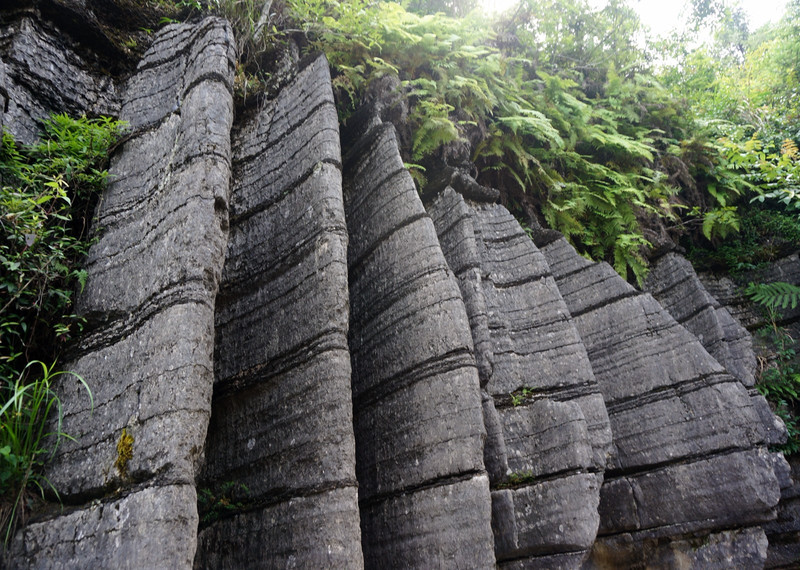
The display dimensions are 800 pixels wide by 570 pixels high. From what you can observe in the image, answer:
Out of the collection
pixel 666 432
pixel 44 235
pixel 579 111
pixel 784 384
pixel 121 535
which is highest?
pixel 579 111

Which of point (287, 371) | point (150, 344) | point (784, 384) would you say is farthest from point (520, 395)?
point (784, 384)

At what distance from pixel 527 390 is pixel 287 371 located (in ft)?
5.91

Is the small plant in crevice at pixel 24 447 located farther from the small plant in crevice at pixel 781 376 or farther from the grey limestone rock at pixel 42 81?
the small plant in crevice at pixel 781 376

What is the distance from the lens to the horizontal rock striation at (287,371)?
2.47 m

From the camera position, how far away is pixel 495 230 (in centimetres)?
476

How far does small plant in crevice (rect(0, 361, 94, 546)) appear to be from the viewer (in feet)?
6.82

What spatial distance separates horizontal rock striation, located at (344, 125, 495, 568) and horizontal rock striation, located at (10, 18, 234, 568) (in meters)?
1.12

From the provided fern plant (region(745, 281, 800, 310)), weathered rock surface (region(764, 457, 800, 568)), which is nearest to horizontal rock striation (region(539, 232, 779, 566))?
weathered rock surface (region(764, 457, 800, 568))

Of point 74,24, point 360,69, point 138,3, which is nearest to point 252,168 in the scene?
point 360,69

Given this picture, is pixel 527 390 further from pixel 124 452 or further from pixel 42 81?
pixel 42 81

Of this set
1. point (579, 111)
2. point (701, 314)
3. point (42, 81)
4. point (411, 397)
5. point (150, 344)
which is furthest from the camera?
point (579, 111)

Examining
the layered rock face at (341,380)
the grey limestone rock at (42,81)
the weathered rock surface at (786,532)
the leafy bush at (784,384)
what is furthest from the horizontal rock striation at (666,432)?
the grey limestone rock at (42,81)

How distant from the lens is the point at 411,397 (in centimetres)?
307

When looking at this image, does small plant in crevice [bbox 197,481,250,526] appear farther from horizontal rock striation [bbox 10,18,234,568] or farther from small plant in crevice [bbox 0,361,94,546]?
small plant in crevice [bbox 0,361,94,546]
